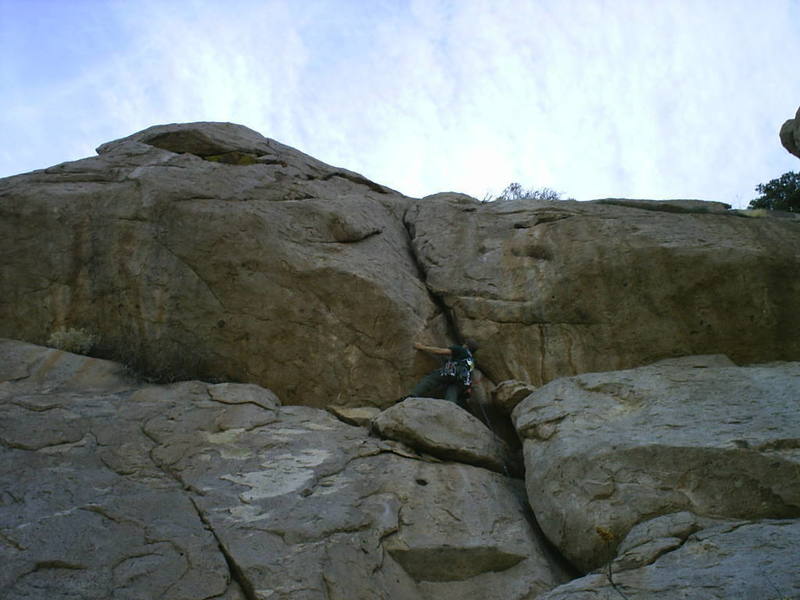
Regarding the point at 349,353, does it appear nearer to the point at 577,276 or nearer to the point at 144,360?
the point at 144,360

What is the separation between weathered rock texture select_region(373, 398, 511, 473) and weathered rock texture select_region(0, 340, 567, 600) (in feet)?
0.57

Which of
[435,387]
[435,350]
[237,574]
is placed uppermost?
[435,350]

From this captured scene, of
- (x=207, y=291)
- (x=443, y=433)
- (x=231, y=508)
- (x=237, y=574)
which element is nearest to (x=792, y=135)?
(x=443, y=433)

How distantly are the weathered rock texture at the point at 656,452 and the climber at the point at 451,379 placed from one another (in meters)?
1.20

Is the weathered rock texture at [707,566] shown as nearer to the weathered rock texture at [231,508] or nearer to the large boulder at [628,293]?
the weathered rock texture at [231,508]

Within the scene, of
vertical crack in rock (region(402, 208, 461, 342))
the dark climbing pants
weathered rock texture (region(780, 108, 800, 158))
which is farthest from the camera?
weathered rock texture (region(780, 108, 800, 158))

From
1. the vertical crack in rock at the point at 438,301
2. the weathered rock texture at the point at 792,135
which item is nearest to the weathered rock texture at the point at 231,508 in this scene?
the vertical crack in rock at the point at 438,301

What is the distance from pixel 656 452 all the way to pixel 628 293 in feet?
11.7

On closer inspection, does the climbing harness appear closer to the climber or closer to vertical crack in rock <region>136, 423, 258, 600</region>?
the climber

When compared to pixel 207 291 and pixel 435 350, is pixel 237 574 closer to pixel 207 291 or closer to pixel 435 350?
pixel 435 350

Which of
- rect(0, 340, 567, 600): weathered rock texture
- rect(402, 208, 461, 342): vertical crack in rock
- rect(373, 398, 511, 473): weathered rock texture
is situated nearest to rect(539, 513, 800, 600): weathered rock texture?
rect(0, 340, 567, 600): weathered rock texture

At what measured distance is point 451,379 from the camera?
8.73 metres

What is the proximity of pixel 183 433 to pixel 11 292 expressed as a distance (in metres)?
3.67

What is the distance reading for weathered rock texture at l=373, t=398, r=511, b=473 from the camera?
7.09 m
